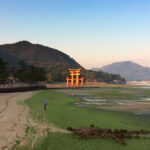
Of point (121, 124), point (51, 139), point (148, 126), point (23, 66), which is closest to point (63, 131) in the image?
point (51, 139)

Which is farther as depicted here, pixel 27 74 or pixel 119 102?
pixel 27 74

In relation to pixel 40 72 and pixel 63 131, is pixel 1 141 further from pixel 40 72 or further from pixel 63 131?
pixel 40 72

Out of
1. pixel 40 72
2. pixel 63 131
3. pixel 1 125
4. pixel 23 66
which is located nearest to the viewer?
pixel 63 131

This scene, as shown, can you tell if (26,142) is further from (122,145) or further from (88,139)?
(122,145)

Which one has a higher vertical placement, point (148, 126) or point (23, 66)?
point (23, 66)

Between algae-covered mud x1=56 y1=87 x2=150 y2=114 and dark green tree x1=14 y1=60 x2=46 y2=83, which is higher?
dark green tree x1=14 y1=60 x2=46 y2=83

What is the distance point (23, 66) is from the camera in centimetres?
7094

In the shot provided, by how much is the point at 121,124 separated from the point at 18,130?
294 inches

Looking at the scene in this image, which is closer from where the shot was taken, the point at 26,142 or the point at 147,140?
the point at 26,142

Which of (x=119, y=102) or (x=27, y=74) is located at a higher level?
(x=27, y=74)

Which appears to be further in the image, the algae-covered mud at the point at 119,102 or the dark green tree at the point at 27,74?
the dark green tree at the point at 27,74

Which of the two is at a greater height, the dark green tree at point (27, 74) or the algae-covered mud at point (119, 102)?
the dark green tree at point (27, 74)

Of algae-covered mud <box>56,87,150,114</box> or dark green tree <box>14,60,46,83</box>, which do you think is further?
dark green tree <box>14,60,46,83</box>

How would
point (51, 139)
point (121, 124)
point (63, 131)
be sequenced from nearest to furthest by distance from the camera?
point (51, 139), point (63, 131), point (121, 124)
